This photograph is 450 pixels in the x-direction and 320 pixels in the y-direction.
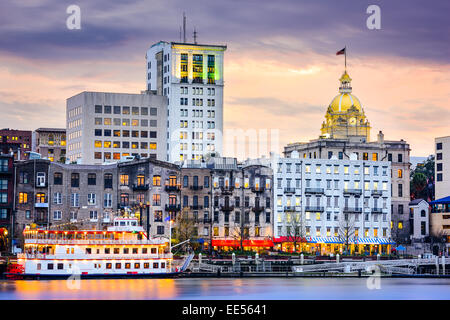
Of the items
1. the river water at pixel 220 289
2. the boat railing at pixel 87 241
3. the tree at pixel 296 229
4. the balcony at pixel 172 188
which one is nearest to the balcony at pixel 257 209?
the tree at pixel 296 229

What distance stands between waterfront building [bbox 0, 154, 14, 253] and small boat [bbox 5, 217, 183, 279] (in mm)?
21423

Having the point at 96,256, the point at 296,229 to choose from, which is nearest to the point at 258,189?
the point at 296,229

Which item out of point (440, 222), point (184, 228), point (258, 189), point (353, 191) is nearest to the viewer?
point (184, 228)

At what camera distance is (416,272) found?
480ft

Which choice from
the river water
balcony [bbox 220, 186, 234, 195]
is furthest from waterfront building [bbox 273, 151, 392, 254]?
the river water

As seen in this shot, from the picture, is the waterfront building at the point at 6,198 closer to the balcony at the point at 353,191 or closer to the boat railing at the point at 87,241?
the boat railing at the point at 87,241

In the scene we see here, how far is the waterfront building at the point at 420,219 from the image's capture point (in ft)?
602

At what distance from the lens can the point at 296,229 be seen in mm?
159250

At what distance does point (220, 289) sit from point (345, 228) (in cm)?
5587

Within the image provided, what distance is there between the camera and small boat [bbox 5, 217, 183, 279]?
392 feet

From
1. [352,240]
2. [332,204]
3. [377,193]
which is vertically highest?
[377,193]

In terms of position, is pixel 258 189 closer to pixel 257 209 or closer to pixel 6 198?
pixel 257 209

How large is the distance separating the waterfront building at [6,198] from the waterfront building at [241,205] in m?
32.0
